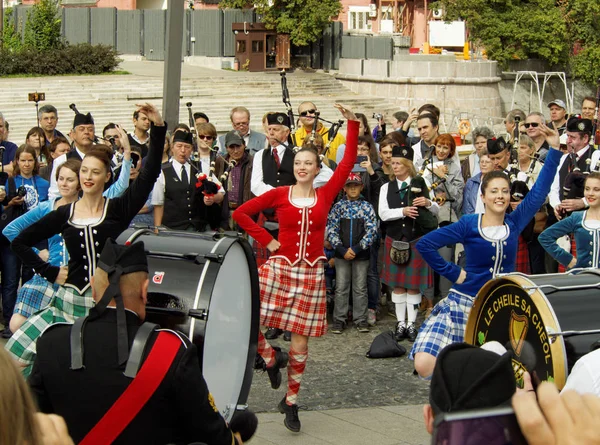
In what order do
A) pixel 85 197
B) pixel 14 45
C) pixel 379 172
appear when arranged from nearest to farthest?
pixel 85 197 → pixel 379 172 → pixel 14 45

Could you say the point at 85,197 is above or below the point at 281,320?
above

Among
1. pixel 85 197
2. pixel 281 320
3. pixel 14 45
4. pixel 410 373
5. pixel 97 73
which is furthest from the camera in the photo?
pixel 14 45

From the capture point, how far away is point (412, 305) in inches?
361

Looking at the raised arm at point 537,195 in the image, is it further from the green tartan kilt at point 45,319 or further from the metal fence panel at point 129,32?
the metal fence panel at point 129,32

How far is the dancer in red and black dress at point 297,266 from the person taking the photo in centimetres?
702

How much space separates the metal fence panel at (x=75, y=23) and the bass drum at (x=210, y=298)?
35262mm

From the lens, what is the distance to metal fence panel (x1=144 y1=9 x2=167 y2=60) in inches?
1522

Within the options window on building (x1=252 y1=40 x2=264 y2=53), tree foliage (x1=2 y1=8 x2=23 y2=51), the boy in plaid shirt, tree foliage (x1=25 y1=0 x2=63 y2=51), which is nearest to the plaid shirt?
the boy in plaid shirt

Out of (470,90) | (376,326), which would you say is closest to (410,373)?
(376,326)

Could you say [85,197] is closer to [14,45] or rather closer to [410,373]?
[410,373]

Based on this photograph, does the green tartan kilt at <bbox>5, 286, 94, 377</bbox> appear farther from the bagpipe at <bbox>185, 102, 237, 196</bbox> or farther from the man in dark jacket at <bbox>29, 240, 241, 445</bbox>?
the bagpipe at <bbox>185, 102, 237, 196</bbox>

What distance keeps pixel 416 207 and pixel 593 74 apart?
86.3 ft

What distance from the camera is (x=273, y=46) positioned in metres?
34.3

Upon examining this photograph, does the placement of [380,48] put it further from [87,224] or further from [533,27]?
[87,224]
